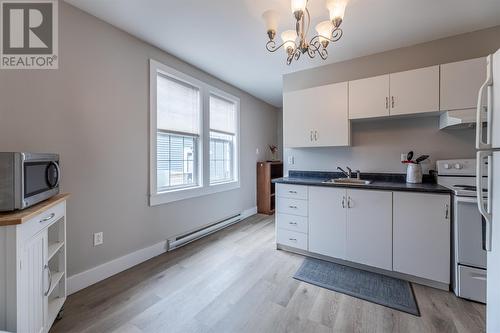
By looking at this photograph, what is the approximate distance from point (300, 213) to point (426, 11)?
2.31 metres

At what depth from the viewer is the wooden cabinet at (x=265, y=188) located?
15.1ft

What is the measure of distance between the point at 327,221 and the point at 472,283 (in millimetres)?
1221

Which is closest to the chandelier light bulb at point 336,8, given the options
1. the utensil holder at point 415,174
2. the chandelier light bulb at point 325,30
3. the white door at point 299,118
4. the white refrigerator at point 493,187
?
the chandelier light bulb at point 325,30

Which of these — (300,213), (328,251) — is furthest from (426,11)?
(328,251)

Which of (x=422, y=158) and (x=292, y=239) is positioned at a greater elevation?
(x=422, y=158)

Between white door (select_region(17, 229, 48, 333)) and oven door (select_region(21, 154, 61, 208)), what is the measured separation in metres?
0.22

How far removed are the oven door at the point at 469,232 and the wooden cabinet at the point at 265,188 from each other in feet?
10.1

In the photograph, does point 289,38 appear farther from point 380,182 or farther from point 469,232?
point 469,232

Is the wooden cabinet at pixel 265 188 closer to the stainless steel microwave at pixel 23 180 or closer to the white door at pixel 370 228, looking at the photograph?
the white door at pixel 370 228

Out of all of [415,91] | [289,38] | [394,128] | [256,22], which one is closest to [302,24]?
[289,38]

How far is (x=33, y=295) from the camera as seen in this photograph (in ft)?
→ 3.89

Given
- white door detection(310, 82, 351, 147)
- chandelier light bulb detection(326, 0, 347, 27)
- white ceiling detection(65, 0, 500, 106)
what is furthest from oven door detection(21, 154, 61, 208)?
white door detection(310, 82, 351, 147)

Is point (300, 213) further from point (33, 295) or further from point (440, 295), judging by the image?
point (33, 295)

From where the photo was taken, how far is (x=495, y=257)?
1117mm
